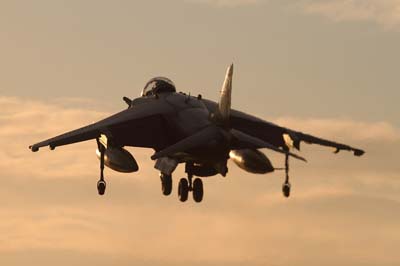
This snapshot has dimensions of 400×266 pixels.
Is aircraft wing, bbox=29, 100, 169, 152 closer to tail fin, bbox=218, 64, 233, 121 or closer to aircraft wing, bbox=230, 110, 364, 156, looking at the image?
aircraft wing, bbox=230, 110, 364, 156

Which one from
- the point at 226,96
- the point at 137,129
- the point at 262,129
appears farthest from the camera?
the point at 262,129

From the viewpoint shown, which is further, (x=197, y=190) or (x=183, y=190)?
(x=197, y=190)

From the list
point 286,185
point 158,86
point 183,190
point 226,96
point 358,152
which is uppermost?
point 158,86

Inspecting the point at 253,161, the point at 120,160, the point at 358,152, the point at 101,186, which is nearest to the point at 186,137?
the point at 120,160

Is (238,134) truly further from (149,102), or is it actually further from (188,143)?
(149,102)

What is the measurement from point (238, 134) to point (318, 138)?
10.2 meters

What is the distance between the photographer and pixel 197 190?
70.1m

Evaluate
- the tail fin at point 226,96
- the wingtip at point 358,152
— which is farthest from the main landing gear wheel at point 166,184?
the wingtip at point 358,152

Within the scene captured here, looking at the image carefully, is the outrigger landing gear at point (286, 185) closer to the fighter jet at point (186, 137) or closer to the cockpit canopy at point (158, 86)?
the fighter jet at point (186, 137)

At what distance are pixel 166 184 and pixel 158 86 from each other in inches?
290

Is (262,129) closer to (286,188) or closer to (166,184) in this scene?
(166,184)

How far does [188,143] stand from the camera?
64.0 metres

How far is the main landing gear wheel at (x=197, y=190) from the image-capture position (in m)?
70.1

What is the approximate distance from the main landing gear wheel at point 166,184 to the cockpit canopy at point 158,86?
21.6ft
